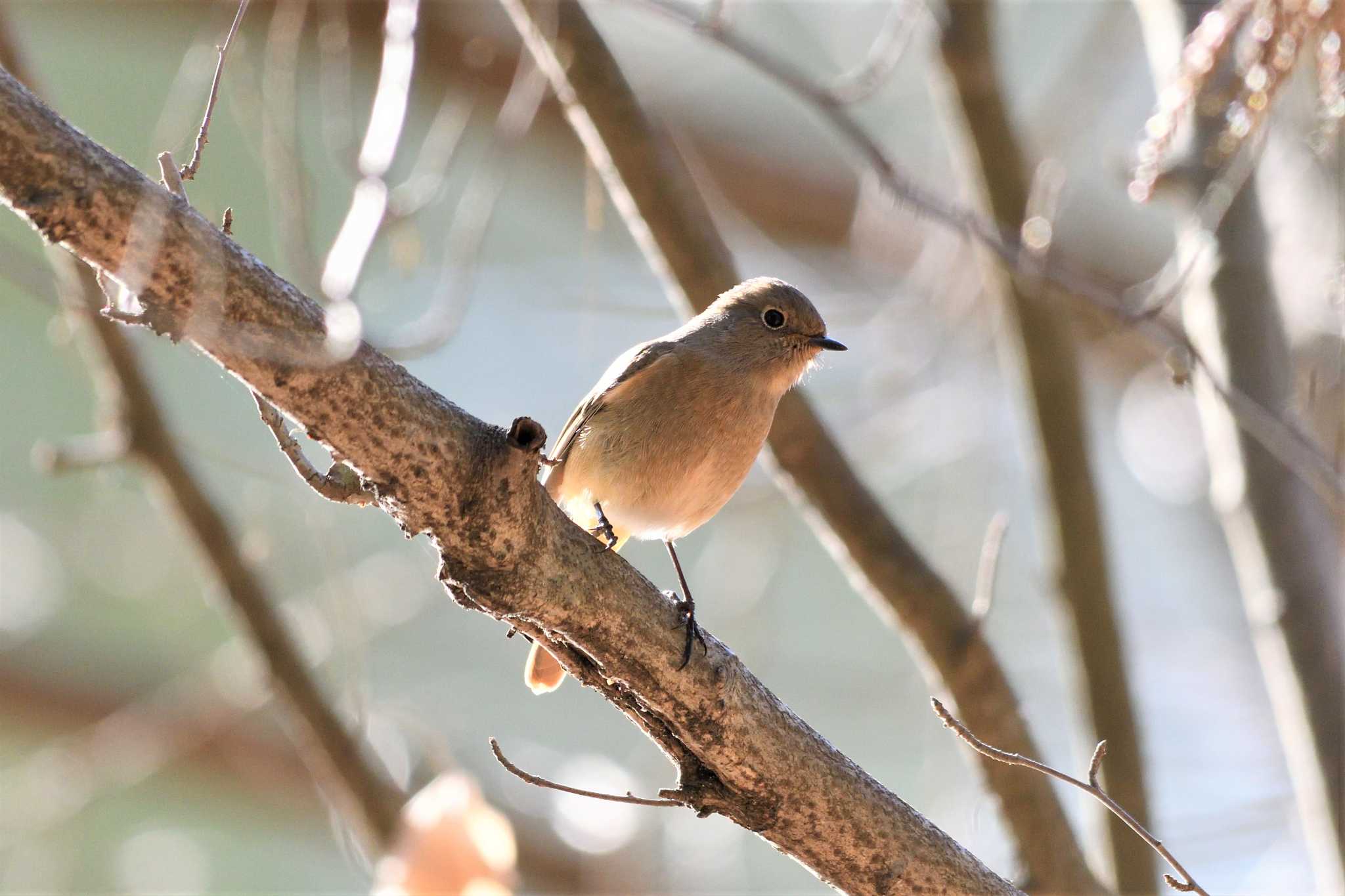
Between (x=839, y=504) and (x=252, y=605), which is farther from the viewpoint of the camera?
(x=252, y=605)

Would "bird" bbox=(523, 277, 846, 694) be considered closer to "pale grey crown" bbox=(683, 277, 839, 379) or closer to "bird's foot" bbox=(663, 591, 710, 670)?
"pale grey crown" bbox=(683, 277, 839, 379)

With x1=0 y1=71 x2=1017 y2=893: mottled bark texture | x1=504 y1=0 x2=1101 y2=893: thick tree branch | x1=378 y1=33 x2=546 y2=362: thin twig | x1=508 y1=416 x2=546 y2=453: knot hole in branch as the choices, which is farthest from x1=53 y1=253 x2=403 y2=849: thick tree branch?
x1=508 y1=416 x2=546 y2=453: knot hole in branch

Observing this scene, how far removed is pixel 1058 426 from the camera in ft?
13.9

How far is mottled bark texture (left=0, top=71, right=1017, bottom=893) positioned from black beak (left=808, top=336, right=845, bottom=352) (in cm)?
161

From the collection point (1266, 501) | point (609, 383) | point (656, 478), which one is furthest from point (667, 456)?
point (1266, 501)

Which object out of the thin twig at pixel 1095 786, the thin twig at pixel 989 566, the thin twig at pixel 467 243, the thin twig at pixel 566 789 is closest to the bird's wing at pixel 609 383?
the thin twig at pixel 467 243

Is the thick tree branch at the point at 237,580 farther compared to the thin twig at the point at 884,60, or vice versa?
the thick tree branch at the point at 237,580

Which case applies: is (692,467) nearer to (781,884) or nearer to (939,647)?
(939,647)

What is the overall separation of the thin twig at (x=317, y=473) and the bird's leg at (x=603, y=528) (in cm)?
147

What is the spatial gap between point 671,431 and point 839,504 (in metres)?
0.55

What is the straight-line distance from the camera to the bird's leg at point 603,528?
3.51m

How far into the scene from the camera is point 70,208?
1.68m

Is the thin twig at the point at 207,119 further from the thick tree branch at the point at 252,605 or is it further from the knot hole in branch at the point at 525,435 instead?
the thick tree branch at the point at 252,605

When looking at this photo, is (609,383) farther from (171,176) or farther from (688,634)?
(171,176)
